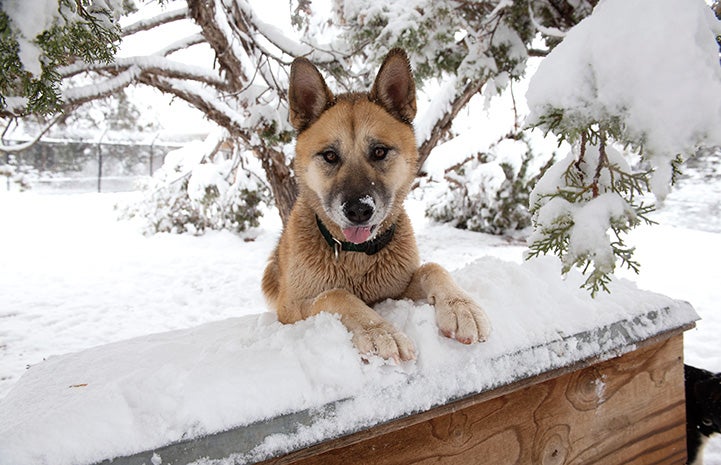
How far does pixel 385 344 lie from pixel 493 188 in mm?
9167

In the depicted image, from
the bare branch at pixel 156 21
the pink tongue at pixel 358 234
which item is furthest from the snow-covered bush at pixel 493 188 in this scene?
the pink tongue at pixel 358 234

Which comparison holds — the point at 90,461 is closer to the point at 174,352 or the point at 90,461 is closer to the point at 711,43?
the point at 174,352

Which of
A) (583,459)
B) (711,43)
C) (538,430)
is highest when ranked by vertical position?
(711,43)

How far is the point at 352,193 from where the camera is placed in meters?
1.95

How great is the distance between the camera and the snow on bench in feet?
3.14

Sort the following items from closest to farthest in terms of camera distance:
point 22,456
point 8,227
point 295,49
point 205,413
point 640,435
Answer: point 22,456
point 205,413
point 640,435
point 295,49
point 8,227

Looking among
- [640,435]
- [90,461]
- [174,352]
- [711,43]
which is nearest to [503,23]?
[711,43]

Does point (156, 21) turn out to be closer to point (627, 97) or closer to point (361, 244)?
point (361, 244)

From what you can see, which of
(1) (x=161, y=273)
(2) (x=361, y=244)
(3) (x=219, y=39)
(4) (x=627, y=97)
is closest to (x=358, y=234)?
(2) (x=361, y=244)

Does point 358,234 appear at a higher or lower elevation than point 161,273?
higher

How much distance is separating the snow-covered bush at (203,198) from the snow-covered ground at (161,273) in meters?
0.43

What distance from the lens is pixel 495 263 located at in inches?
80.0

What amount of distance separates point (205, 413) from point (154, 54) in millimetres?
5064

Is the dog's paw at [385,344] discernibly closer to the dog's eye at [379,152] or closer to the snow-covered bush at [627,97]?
the snow-covered bush at [627,97]
